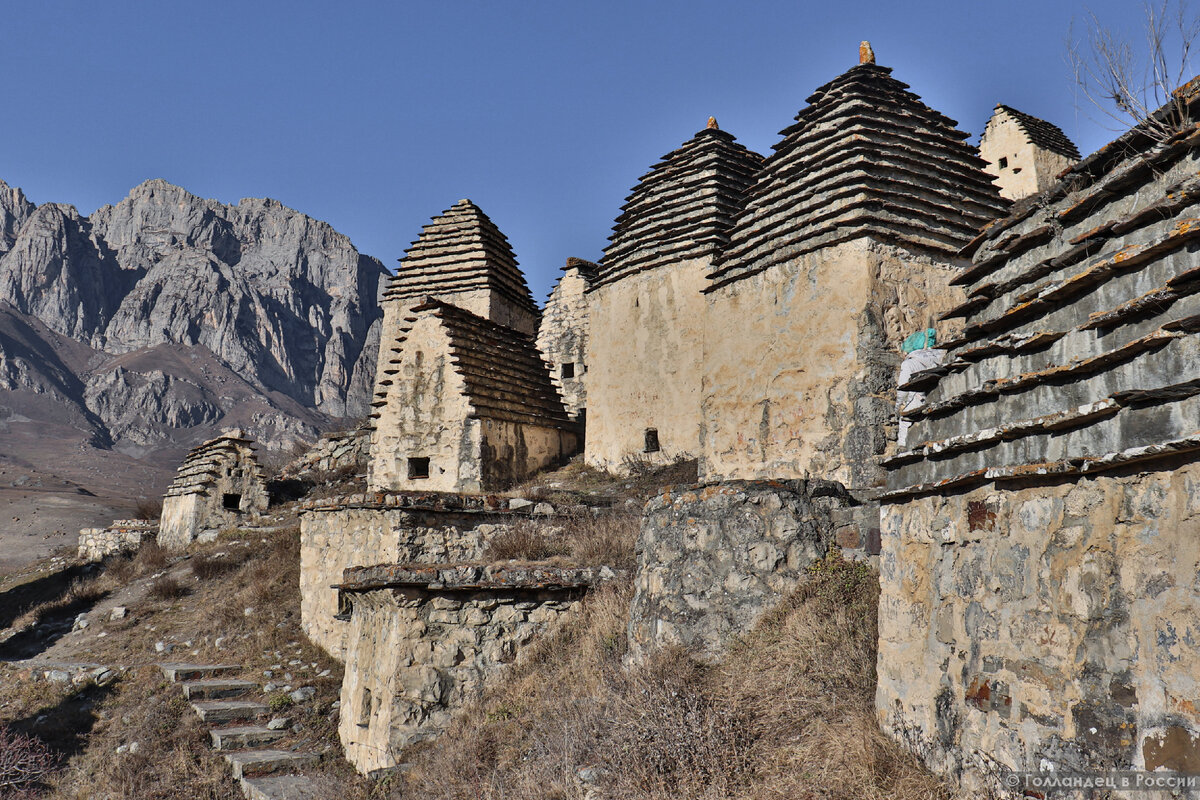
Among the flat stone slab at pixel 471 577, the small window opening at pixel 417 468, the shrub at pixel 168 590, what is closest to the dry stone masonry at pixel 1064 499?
the flat stone slab at pixel 471 577

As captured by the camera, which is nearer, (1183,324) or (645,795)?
(1183,324)

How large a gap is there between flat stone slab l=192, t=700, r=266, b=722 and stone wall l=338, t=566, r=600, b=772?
2771 millimetres

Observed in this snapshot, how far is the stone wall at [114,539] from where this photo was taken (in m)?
22.2

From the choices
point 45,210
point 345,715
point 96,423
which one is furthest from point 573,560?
point 45,210

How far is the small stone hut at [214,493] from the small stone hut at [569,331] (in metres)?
8.78

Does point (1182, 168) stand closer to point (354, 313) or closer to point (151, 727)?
point (151, 727)

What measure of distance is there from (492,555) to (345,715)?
7.25ft

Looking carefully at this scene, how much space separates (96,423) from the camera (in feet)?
303

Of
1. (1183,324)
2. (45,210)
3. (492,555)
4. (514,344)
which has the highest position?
(45,210)

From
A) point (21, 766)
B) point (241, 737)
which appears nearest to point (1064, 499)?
point (241, 737)

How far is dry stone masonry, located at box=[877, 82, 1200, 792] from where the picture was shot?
9.58 feet

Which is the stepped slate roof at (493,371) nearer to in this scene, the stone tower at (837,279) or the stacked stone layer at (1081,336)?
the stone tower at (837,279)

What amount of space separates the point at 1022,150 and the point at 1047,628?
75.6 feet

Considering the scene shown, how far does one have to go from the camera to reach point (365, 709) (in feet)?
25.6
